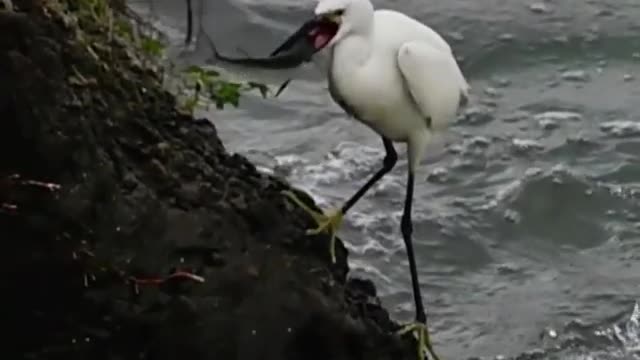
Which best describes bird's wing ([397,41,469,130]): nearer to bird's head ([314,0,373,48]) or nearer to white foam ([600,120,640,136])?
bird's head ([314,0,373,48])

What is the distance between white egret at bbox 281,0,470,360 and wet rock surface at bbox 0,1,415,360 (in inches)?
15.7

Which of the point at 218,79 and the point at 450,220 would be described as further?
the point at 450,220

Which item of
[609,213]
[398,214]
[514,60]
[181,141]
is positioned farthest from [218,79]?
[514,60]

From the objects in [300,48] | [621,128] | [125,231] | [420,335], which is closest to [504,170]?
[621,128]

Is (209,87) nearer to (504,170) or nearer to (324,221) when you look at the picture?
(324,221)

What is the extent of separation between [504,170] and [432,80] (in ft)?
11.0

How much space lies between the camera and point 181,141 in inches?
167

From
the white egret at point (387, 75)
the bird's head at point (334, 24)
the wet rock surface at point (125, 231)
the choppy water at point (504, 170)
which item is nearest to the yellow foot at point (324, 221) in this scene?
the white egret at point (387, 75)

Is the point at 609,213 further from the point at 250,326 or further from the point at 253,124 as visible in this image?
the point at 250,326

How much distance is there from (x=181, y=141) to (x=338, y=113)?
4.46 meters

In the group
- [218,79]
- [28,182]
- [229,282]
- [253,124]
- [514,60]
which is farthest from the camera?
[514,60]

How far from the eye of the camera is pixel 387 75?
16.0 feet

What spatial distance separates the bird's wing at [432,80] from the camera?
4867 mm

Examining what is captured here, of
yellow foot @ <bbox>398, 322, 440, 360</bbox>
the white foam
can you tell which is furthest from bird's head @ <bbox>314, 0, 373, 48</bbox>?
the white foam
